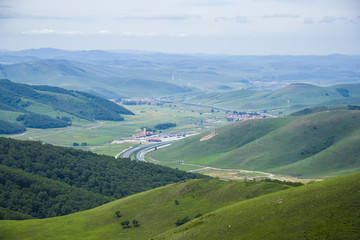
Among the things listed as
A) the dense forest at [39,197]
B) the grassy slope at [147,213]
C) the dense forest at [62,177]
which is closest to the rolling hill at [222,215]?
the grassy slope at [147,213]

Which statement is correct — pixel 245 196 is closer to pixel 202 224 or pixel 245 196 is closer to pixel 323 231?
pixel 202 224

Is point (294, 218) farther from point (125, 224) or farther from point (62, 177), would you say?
point (62, 177)

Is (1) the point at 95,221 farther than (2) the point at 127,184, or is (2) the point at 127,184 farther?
(2) the point at 127,184

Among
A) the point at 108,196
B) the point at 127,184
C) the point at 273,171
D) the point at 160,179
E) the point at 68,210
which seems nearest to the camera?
the point at 68,210

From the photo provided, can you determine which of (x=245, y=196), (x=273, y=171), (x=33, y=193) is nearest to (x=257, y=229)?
(x=245, y=196)

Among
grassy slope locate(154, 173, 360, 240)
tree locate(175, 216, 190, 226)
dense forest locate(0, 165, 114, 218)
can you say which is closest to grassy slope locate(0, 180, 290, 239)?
tree locate(175, 216, 190, 226)

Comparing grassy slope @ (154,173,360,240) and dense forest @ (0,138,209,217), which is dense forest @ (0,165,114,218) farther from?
grassy slope @ (154,173,360,240)

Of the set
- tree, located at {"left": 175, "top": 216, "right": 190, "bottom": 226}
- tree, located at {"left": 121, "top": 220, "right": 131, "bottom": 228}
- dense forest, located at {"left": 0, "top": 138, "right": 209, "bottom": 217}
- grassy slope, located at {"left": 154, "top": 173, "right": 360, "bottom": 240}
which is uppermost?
grassy slope, located at {"left": 154, "top": 173, "right": 360, "bottom": 240}

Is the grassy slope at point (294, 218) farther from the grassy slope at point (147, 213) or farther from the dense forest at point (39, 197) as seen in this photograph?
the dense forest at point (39, 197)
